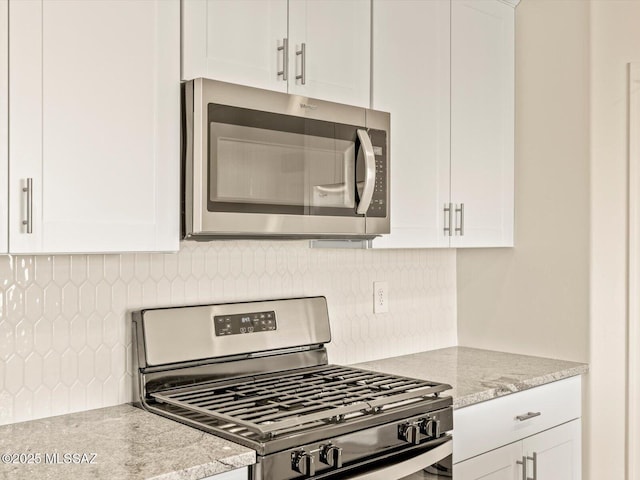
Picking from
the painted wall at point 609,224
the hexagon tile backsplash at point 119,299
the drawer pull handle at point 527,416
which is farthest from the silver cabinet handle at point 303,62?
the drawer pull handle at point 527,416

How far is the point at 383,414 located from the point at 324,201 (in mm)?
A: 644

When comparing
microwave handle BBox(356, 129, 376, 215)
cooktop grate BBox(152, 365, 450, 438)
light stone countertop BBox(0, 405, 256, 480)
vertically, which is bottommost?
light stone countertop BBox(0, 405, 256, 480)

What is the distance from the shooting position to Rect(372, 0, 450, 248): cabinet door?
7.57 ft

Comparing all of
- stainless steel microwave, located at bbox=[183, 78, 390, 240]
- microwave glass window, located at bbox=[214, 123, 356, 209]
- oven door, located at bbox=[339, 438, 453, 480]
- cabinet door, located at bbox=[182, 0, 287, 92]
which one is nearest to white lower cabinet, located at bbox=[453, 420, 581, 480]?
oven door, located at bbox=[339, 438, 453, 480]

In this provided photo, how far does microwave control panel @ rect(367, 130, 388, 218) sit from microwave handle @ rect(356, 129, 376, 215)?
0.07 m

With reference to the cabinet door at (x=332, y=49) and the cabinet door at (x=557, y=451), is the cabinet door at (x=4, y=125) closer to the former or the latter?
the cabinet door at (x=332, y=49)

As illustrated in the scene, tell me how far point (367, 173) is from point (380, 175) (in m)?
0.14

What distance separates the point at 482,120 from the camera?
8.91ft

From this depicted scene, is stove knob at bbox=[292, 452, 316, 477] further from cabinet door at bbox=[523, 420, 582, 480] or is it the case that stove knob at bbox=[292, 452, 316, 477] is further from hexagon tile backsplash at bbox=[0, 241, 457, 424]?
cabinet door at bbox=[523, 420, 582, 480]

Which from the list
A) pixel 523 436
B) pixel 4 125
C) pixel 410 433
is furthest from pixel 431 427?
pixel 4 125

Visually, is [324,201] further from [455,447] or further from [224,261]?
[455,447]

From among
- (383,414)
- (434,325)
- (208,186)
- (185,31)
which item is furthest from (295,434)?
(434,325)

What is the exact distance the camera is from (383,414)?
5.91 feet

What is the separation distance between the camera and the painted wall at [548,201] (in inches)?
103
